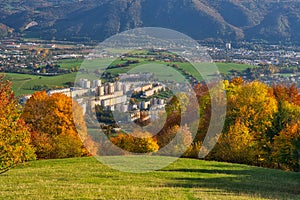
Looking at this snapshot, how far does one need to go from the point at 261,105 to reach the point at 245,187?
19049 mm

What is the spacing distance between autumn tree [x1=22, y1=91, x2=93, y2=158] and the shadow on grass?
14535 millimetres

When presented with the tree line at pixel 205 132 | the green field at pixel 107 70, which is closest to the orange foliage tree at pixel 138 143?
the tree line at pixel 205 132

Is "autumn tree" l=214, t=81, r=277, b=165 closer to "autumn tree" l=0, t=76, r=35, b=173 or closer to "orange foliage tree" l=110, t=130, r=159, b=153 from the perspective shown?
"orange foliage tree" l=110, t=130, r=159, b=153

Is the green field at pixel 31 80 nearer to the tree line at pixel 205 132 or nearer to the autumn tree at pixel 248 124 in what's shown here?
the tree line at pixel 205 132

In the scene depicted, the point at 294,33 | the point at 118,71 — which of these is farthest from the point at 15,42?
the point at 294,33

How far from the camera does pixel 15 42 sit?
19788cm

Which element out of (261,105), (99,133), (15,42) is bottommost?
(99,133)

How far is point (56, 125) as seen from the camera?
39.6 metres

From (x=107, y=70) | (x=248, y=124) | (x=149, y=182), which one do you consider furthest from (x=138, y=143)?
(x=107, y=70)

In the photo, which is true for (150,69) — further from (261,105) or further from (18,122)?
(18,122)

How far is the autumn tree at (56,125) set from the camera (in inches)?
1457

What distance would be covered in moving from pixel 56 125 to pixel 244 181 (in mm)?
21529

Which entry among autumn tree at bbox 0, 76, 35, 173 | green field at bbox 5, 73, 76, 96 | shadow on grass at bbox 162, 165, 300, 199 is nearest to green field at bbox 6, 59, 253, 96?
green field at bbox 5, 73, 76, 96

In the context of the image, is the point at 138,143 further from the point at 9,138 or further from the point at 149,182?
the point at 149,182
